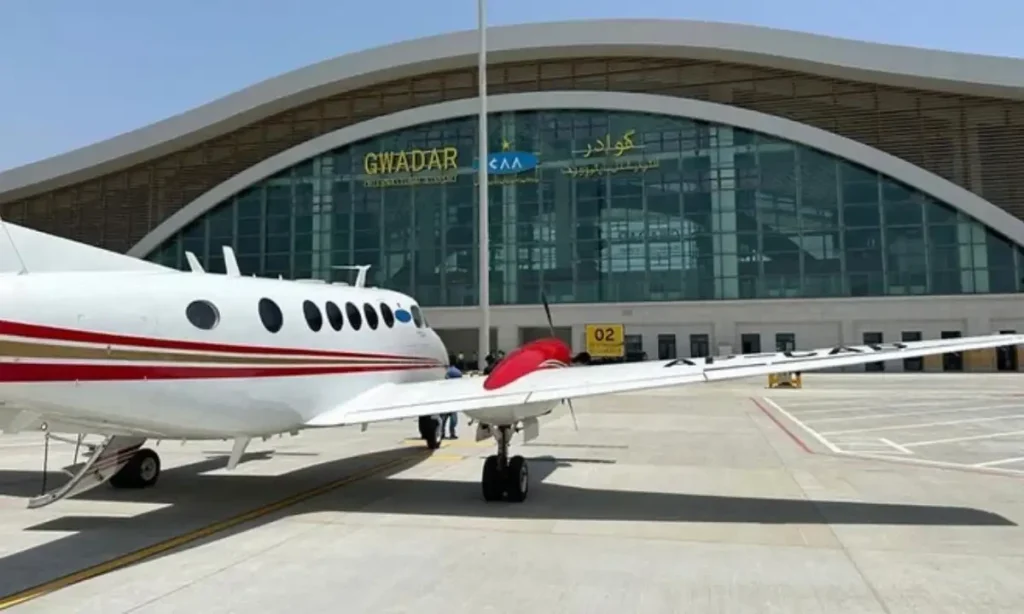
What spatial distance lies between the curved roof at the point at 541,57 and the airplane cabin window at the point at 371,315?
4635 centimetres

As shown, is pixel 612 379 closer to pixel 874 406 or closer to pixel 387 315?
pixel 387 315

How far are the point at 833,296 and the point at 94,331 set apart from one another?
49.4 meters

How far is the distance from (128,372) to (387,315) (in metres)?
5.31

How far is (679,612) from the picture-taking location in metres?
5.65

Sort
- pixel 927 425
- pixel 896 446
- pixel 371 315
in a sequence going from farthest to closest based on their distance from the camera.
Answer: pixel 927 425
pixel 896 446
pixel 371 315

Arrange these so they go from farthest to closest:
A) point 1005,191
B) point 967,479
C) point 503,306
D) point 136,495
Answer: point 503,306, point 1005,191, point 967,479, point 136,495

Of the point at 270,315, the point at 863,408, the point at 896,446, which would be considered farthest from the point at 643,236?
the point at 270,315

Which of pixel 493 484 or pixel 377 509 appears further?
pixel 493 484

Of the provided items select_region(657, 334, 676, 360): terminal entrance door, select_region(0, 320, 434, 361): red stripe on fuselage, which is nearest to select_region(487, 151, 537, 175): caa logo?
select_region(657, 334, 676, 360): terminal entrance door

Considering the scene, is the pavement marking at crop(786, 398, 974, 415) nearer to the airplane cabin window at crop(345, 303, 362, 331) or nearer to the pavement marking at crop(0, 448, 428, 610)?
the pavement marking at crop(0, 448, 428, 610)

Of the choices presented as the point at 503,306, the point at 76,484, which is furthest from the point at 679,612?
the point at 503,306

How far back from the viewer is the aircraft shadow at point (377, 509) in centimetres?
767

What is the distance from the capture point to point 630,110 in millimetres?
53688

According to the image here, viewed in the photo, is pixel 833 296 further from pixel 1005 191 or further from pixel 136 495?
pixel 136 495
